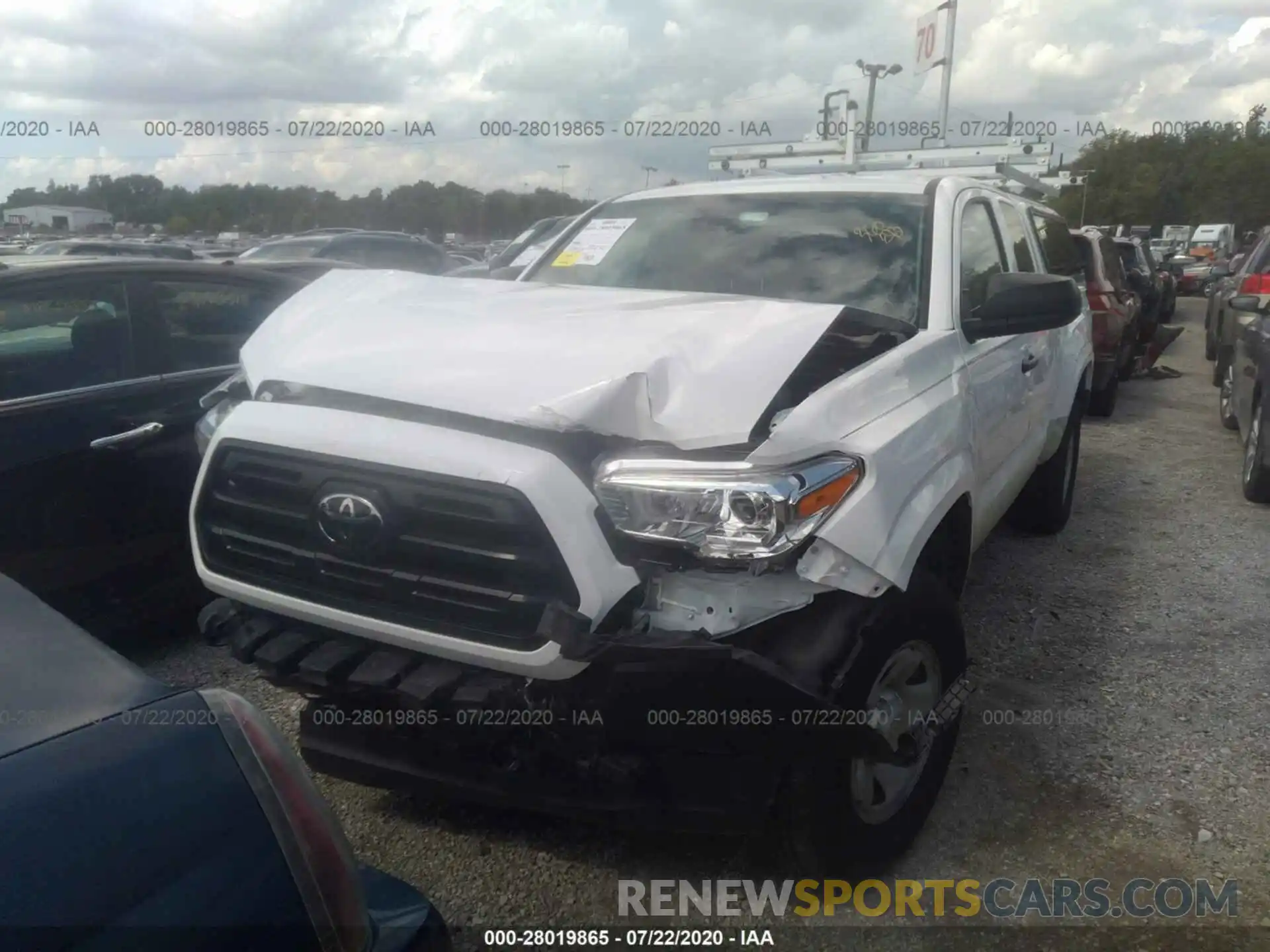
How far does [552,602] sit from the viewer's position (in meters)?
2.16

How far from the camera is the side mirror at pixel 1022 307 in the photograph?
323 cm

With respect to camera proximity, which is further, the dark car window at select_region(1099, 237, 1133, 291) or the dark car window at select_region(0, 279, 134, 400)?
the dark car window at select_region(1099, 237, 1133, 291)

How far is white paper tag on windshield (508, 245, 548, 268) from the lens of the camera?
4.30 metres

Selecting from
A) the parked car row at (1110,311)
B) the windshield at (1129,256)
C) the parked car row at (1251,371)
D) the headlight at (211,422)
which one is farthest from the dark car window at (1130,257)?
the headlight at (211,422)

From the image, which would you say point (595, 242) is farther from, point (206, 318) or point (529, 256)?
point (206, 318)

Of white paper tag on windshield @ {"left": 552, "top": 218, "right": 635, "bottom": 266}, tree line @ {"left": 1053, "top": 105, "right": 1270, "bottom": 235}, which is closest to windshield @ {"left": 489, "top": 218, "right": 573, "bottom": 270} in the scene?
white paper tag on windshield @ {"left": 552, "top": 218, "right": 635, "bottom": 266}

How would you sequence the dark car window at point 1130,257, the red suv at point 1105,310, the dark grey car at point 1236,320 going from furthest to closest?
the dark car window at point 1130,257 → the red suv at point 1105,310 → the dark grey car at point 1236,320

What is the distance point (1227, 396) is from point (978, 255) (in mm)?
6105

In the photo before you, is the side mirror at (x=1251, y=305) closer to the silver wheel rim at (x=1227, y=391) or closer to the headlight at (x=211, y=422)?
the silver wheel rim at (x=1227, y=391)

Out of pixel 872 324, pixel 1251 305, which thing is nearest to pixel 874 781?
pixel 872 324

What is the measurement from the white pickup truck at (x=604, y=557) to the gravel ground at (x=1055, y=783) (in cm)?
37

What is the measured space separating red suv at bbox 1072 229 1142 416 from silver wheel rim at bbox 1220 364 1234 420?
880 millimetres

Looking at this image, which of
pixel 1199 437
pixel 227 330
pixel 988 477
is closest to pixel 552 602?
pixel 988 477

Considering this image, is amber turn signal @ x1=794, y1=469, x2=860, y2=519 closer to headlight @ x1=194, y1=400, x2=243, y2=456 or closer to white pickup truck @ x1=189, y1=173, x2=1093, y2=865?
white pickup truck @ x1=189, y1=173, x2=1093, y2=865
